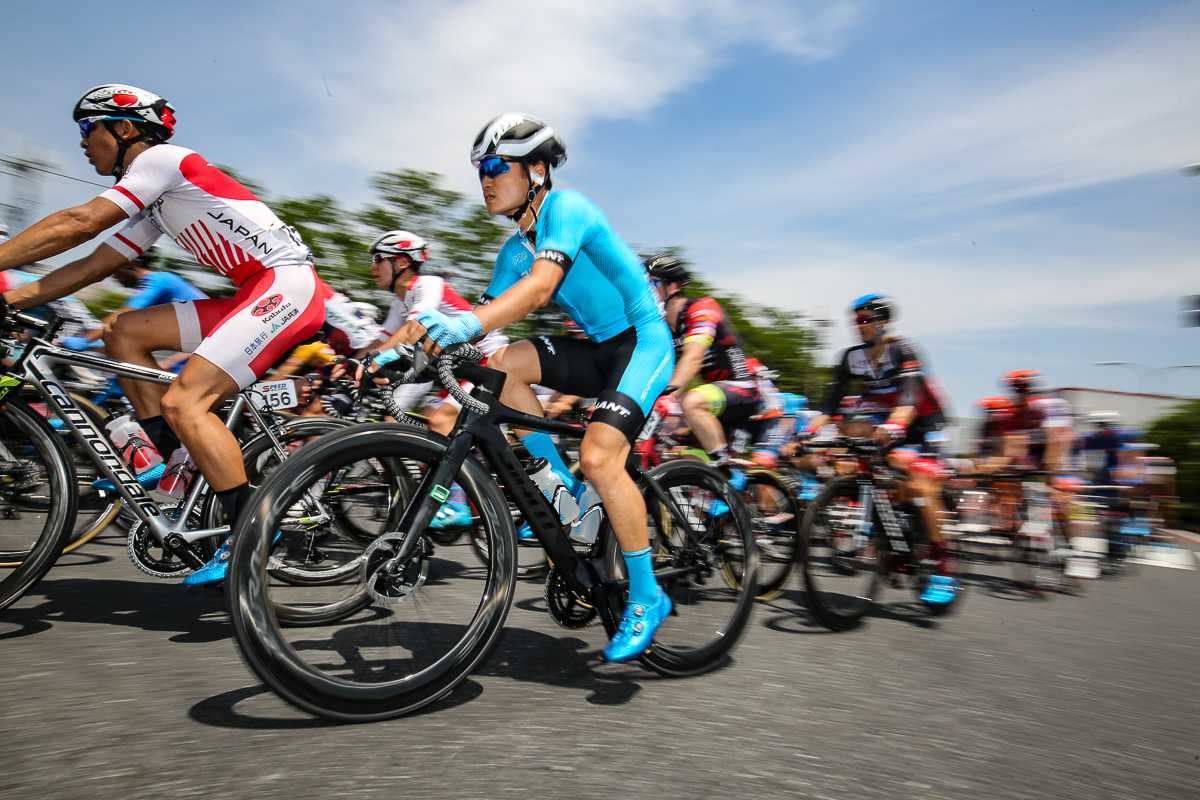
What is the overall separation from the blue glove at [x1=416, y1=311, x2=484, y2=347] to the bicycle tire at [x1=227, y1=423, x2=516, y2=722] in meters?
0.34

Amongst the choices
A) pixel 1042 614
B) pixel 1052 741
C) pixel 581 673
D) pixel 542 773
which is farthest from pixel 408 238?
pixel 1042 614

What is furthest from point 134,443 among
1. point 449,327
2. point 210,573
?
point 449,327

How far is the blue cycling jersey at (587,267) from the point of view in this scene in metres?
2.87

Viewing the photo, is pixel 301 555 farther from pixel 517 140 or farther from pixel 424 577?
pixel 517 140

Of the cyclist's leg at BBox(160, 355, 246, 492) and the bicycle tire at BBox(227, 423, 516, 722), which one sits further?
the cyclist's leg at BBox(160, 355, 246, 492)

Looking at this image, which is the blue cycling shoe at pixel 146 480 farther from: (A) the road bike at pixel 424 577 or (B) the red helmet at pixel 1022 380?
(B) the red helmet at pixel 1022 380

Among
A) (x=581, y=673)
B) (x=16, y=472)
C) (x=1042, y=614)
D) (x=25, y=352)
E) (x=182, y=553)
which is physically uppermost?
(x=25, y=352)

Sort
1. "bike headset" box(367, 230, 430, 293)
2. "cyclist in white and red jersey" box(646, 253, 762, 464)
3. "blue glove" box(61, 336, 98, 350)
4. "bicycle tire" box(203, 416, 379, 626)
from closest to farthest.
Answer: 1. "bicycle tire" box(203, 416, 379, 626)
2. "blue glove" box(61, 336, 98, 350)
3. "cyclist in white and red jersey" box(646, 253, 762, 464)
4. "bike headset" box(367, 230, 430, 293)

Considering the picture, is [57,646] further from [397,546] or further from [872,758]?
[872,758]

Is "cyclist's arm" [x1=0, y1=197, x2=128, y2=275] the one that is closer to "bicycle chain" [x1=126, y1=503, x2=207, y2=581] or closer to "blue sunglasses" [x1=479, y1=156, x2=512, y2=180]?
"bicycle chain" [x1=126, y1=503, x2=207, y2=581]

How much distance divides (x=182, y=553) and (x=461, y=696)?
4.82ft

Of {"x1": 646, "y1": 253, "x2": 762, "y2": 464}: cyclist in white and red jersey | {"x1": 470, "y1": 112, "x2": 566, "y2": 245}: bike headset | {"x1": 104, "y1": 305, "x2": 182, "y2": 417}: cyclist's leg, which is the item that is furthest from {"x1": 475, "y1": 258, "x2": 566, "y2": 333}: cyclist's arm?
{"x1": 646, "y1": 253, "x2": 762, "y2": 464}: cyclist in white and red jersey

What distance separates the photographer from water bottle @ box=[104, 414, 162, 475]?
142 inches

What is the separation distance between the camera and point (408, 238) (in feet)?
19.8
